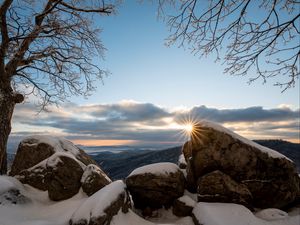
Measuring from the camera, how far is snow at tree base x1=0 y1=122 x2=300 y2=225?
7980mm

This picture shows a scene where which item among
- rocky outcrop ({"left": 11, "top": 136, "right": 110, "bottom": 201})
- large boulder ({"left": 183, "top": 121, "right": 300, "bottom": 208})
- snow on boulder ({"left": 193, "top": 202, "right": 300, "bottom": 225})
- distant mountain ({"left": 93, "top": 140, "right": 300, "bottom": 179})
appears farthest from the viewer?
distant mountain ({"left": 93, "top": 140, "right": 300, "bottom": 179})

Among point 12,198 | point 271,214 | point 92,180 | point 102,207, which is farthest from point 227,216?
point 12,198

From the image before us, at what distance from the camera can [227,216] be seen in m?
7.77

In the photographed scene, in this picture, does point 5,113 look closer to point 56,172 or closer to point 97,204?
point 56,172

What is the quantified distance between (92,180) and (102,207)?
219 cm

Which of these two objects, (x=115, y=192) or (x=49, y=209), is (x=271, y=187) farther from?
(x=49, y=209)

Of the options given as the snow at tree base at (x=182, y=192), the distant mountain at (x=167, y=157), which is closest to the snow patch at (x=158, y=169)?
the snow at tree base at (x=182, y=192)

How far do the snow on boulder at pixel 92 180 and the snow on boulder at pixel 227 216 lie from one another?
3.23 m

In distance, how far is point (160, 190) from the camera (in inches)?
357

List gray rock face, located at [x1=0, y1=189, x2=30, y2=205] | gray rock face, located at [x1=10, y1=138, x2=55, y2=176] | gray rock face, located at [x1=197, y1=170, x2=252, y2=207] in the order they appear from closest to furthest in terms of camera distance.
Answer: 1. gray rock face, located at [x1=197, y1=170, x2=252, y2=207]
2. gray rock face, located at [x1=0, y1=189, x2=30, y2=205]
3. gray rock face, located at [x1=10, y1=138, x2=55, y2=176]

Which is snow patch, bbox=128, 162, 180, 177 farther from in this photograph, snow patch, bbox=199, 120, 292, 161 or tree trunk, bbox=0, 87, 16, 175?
tree trunk, bbox=0, 87, 16, 175

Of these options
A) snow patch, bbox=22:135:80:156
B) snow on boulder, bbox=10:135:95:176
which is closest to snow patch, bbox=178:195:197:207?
snow on boulder, bbox=10:135:95:176

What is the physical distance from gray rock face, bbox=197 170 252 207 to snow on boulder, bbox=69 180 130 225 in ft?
7.25

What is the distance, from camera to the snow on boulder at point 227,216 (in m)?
7.57
